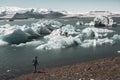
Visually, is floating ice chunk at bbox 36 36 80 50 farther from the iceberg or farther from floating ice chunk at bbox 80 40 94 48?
the iceberg

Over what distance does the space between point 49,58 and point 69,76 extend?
18.0 meters

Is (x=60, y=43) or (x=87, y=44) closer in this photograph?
(x=60, y=43)

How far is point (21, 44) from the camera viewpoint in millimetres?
54250

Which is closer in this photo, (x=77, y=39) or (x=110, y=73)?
(x=110, y=73)

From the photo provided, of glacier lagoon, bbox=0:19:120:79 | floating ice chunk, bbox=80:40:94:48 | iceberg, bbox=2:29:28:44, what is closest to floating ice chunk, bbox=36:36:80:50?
glacier lagoon, bbox=0:19:120:79

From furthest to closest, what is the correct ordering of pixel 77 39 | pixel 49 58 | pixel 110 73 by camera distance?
pixel 77 39, pixel 49 58, pixel 110 73

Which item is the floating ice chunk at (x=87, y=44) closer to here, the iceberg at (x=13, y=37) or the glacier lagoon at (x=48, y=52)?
the glacier lagoon at (x=48, y=52)

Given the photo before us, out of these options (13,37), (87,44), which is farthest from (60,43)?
(13,37)

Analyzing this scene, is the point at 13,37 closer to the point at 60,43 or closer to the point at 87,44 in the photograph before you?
the point at 60,43

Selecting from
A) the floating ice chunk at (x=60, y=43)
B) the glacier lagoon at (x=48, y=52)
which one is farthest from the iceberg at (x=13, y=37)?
the floating ice chunk at (x=60, y=43)

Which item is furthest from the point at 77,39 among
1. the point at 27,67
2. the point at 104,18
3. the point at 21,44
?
the point at 104,18

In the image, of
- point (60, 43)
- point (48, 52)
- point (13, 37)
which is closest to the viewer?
point (48, 52)

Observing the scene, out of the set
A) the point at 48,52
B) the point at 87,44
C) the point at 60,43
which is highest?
the point at 60,43

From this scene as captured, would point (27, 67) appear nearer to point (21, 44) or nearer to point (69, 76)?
point (69, 76)
